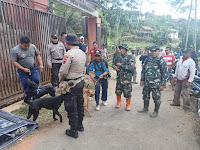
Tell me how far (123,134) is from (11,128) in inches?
83.7

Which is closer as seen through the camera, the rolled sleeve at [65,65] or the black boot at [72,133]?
the rolled sleeve at [65,65]

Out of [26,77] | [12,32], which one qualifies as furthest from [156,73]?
[12,32]

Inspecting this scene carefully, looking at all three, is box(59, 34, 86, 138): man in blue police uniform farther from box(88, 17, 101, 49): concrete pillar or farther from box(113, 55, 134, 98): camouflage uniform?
box(88, 17, 101, 49): concrete pillar

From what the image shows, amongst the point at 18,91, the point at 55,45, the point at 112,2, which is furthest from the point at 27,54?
the point at 112,2

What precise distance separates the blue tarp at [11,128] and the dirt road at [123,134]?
0.44 ft

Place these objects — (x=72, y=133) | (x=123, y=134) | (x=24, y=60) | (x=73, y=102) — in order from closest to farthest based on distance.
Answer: (x=73, y=102) → (x=72, y=133) → (x=123, y=134) → (x=24, y=60)

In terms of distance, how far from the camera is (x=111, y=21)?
26938mm

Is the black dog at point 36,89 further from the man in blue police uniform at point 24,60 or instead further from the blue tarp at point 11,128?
the blue tarp at point 11,128

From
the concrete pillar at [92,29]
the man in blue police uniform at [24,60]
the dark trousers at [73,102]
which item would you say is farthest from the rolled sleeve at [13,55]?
the concrete pillar at [92,29]

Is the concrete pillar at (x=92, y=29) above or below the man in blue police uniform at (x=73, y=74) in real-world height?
above

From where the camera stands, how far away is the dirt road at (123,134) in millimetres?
2738

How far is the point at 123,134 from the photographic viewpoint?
310 centimetres

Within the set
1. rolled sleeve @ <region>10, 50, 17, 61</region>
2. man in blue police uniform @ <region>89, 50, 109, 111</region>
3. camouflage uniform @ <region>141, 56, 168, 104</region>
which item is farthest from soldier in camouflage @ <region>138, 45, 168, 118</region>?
rolled sleeve @ <region>10, 50, 17, 61</region>

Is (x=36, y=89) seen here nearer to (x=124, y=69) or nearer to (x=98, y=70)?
(x=98, y=70)
